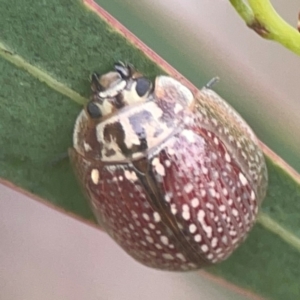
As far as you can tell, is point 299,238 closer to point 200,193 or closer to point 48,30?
point 200,193

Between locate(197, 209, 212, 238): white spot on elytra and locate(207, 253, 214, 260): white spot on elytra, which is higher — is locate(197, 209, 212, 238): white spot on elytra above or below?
above

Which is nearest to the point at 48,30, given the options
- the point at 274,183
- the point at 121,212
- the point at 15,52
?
the point at 15,52

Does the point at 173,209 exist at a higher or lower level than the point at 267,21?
lower

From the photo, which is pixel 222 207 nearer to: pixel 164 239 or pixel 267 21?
pixel 164 239

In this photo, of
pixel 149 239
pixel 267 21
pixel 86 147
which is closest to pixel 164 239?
pixel 149 239

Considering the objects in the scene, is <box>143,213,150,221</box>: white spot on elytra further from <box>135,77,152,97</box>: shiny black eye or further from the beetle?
<box>135,77,152,97</box>: shiny black eye

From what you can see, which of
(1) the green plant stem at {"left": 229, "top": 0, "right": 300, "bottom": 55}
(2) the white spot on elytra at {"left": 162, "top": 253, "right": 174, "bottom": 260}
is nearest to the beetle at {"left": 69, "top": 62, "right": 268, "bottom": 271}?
(2) the white spot on elytra at {"left": 162, "top": 253, "right": 174, "bottom": 260}
